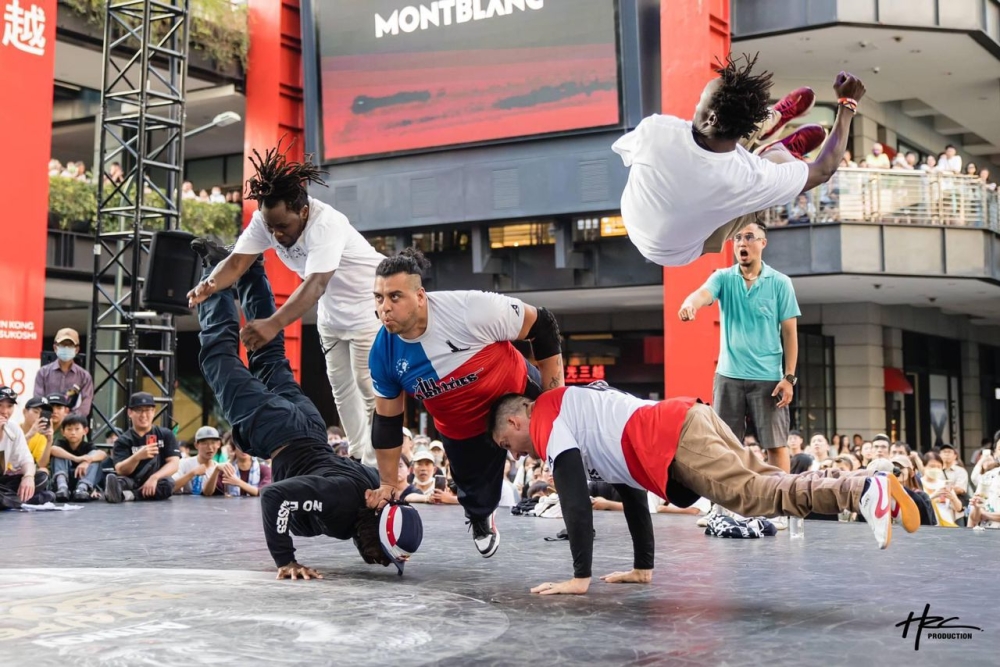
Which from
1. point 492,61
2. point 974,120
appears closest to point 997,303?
point 974,120

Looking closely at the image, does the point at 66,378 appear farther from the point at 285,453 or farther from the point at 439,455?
the point at 285,453

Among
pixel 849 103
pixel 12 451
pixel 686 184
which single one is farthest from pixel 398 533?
pixel 12 451

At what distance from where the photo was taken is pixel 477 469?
175 inches

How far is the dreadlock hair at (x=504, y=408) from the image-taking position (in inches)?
149

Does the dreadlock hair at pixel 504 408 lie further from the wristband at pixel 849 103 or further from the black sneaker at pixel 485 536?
the wristband at pixel 849 103

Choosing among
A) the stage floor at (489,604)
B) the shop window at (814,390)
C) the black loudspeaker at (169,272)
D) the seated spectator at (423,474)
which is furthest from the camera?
the shop window at (814,390)

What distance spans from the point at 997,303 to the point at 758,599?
Answer: 58.0ft

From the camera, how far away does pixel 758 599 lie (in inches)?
137

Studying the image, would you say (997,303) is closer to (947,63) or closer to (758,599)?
(947,63)

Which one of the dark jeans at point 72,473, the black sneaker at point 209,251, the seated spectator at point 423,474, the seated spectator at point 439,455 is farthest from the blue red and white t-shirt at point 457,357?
the seated spectator at point 439,455

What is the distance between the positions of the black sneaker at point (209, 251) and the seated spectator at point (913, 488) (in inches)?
168

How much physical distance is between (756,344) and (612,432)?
2189 mm

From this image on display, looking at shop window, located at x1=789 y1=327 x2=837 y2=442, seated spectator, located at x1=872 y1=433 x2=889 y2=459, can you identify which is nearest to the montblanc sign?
shop window, located at x1=789 y1=327 x2=837 y2=442

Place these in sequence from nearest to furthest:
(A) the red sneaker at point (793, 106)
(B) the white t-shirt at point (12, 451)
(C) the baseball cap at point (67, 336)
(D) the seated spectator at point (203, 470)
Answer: (A) the red sneaker at point (793, 106) < (B) the white t-shirt at point (12, 451) < (D) the seated spectator at point (203, 470) < (C) the baseball cap at point (67, 336)
